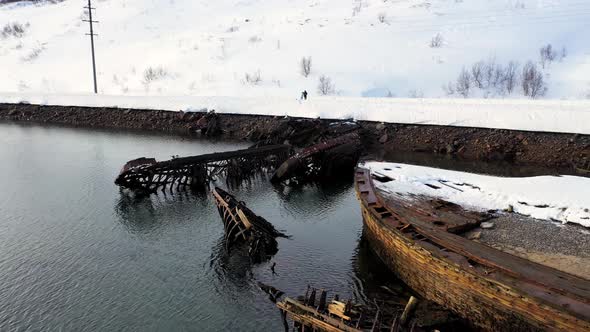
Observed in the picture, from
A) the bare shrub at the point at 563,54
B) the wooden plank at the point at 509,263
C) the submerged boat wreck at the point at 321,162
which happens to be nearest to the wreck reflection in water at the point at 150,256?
the submerged boat wreck at the point at 321,162

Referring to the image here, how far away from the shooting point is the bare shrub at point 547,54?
44.7m

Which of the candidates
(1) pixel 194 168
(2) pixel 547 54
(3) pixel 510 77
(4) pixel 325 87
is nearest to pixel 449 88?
(3) pixel 510 77

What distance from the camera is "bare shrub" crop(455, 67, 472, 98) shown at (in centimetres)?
4212

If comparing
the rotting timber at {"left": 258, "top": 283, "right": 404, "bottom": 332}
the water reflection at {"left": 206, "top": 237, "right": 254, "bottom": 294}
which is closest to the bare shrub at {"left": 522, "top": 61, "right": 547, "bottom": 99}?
the water reflection at {"left": 206, "top": 237, "right": 254, "bottom": 294}

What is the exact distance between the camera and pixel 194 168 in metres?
24.4

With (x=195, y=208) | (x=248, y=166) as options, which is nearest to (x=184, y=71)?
(x=248, y=166)

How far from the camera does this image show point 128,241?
17.8 m

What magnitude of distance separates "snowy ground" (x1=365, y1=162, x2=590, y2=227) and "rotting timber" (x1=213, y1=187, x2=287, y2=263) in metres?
4.93

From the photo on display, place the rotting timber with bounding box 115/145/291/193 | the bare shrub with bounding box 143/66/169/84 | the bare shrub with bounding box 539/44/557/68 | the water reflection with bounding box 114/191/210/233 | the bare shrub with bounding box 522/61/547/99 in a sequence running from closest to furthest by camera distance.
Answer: the water reflection with bounding box 114/191/210/233
the rotting timber with bounding box 115/145/291/193
the bare shrub with bounding box 522/61/547/99
the bare shrub with bounding box 539/44/557/68
the bare shrub with bounding box 143/66/169/84

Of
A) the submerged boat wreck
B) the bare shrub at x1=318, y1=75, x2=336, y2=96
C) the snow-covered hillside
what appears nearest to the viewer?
the submerged boat wreck

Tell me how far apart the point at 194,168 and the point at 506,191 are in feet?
49.2

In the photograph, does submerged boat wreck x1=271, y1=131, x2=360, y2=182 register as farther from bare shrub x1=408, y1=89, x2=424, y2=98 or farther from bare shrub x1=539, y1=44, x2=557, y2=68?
bare shrub x1=539, y1=44, x2=557, y2=68

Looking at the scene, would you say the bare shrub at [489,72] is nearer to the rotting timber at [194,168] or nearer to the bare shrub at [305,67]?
the bare shrub at [305,67]

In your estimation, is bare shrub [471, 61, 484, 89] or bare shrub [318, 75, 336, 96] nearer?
bare shrub [471, 61, 484, 89]
